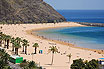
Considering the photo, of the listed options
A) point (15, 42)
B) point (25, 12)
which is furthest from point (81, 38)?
point (25, 12)

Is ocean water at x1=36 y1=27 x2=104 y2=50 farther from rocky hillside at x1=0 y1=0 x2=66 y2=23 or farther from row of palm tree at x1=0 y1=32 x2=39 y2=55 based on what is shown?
rocky hillside at x1=0 y1=0 x2=66 y2=23

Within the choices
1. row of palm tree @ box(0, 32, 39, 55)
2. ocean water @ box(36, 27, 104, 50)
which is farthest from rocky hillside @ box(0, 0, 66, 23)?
row of palm tree @ box(0, 32, 39, 55)

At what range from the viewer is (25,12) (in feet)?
595

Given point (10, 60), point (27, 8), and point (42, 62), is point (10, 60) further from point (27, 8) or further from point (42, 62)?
point (27, 8)

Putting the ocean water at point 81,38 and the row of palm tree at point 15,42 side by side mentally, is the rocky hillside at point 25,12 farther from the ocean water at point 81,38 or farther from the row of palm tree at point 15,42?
the row of palm tree at point 15,42

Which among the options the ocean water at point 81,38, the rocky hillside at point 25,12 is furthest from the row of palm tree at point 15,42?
the rocky hillside at point 25,12

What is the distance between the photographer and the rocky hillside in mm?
168875

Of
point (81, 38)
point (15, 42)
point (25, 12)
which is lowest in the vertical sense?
point (81, 38)

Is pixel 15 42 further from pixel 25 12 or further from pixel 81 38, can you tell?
pixel 25 12

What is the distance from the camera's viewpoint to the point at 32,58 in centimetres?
5897

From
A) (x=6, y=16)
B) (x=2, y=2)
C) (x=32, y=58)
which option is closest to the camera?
(x=32, y=58)

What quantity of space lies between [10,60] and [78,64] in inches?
623

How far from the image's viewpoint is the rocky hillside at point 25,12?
169m

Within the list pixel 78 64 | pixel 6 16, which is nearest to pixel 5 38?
pixel 78 64
